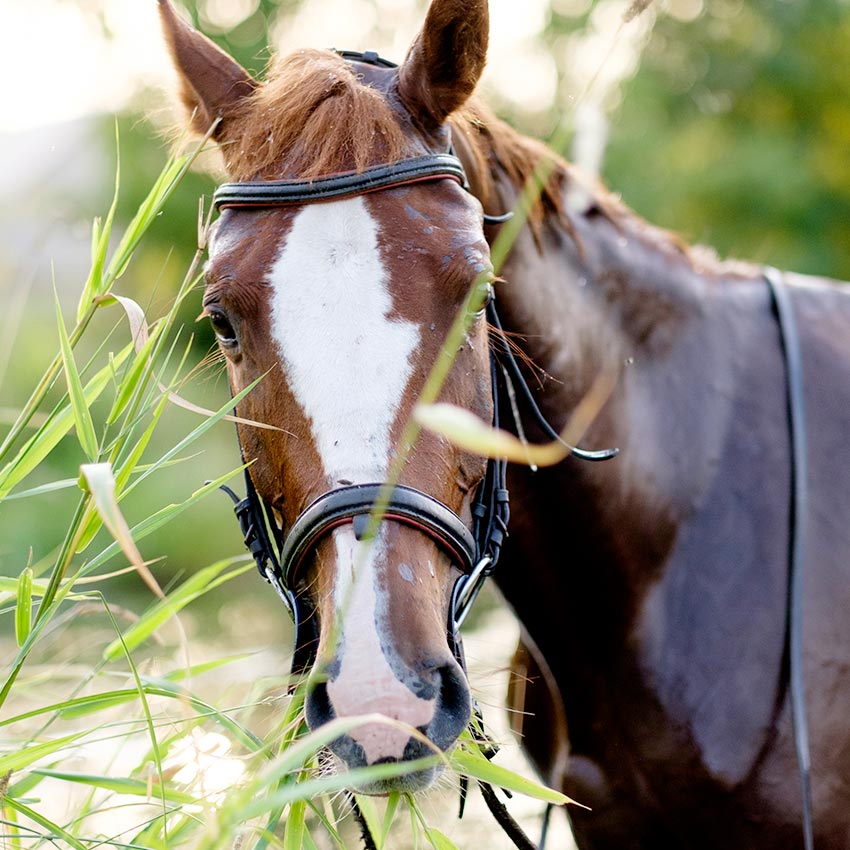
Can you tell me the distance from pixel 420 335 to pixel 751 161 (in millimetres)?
11028

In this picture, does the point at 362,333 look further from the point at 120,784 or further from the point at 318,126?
the point at 120,784

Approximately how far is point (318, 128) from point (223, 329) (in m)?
0.44

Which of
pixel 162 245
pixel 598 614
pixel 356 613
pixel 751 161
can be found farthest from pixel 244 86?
pixel 751 161

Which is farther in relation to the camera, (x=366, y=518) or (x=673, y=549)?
(x=673, y=549)

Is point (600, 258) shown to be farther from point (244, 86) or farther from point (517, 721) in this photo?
point (517, 721)

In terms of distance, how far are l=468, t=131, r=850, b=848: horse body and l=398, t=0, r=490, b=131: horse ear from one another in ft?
1.09

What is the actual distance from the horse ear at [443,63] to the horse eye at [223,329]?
1.98 ft

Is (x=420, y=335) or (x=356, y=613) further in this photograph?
(x=420, y=335)

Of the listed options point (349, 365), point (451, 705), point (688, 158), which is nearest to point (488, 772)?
point (451, 705)

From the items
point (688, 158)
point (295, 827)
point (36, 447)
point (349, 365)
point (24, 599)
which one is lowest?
point (295, 827)

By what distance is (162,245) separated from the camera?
9203mm

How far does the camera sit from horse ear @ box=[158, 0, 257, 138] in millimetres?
2252

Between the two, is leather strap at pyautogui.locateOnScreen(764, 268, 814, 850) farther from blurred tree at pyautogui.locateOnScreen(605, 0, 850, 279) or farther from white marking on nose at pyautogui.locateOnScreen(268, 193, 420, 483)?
blurred tree at pyautogui.locateOnScreen(605, 0, 850, 279)

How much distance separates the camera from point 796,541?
227 cm
